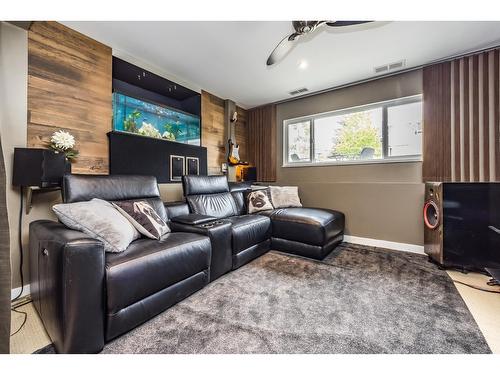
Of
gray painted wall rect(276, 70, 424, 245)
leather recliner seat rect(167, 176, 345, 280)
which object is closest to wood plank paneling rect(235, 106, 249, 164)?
gray painted wall rect(276, 70, 424, 245)

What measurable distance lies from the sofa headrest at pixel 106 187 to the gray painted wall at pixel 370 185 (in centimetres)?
259

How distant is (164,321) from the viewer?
54.1 inches

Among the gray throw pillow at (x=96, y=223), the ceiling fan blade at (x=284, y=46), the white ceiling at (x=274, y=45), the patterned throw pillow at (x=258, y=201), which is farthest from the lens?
the patterned throw pillow at (x=258, y=201)

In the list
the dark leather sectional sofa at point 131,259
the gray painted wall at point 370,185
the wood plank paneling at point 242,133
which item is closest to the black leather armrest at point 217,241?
the dark leather sectional sofa at point 131,259

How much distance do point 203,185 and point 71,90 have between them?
163 centimetres

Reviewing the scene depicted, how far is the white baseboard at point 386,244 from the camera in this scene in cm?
280

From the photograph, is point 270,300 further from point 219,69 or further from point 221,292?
point 219,69

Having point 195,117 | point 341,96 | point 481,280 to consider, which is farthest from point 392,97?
point 195,117

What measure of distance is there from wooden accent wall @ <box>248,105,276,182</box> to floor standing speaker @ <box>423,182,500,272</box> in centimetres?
251

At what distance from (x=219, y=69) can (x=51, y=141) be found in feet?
6.80

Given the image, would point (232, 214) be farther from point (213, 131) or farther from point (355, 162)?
point (355, 162)

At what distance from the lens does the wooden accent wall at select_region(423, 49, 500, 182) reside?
233cm

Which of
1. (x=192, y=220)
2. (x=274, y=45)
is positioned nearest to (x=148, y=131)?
(x=192, y=220)

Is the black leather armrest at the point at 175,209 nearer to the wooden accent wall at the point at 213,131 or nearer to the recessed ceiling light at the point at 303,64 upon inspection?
the wooden accent wall at the point at 213,131
